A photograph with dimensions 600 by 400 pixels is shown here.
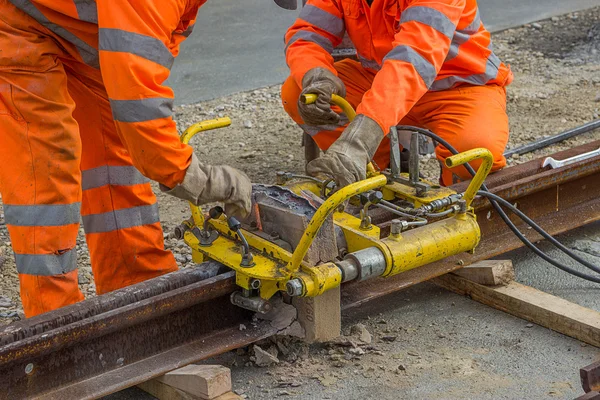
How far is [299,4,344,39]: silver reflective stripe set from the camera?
16.4 feet

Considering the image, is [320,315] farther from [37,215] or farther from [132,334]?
[37,215]

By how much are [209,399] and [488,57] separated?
266 centimetres

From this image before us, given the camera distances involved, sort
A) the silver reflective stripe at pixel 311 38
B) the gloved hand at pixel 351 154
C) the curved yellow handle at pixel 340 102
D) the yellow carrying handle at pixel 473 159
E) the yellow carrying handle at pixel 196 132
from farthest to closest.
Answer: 1. the silver reflective stripe at pixel 311 38
2. the curved yellow handle at pixel 340 102
3. the gloved hand at pixel 351 154
4. the yellow carrying handle at pixel 196 132
5. the yellow carrying handle at pixel 473 159

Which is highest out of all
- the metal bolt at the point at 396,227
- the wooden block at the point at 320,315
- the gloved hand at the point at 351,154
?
the gloved hand at the point at 351,154

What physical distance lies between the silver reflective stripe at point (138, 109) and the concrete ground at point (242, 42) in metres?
4.52

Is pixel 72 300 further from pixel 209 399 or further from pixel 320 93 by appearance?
pixel 320 93

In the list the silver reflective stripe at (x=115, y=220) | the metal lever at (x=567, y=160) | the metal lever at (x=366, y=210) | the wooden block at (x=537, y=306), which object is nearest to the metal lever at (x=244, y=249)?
the metal lever at (x=366, y=210)

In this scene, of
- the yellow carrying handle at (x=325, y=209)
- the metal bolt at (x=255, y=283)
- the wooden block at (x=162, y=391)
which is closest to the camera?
the yellow carrying handle at (x=325, y=209)

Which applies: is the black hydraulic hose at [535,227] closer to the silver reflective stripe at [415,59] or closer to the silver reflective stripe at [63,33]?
the silver reflective stripe at [415,59]

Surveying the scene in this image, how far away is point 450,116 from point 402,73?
2.19 feet

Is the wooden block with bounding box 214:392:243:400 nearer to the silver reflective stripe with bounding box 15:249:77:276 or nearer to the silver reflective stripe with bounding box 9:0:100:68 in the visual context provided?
the silver reflective stripe with bounding box 15:249:77:276

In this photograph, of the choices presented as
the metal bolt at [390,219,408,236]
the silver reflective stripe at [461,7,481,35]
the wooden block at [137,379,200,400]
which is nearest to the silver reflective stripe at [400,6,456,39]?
the silver reflective stripe at [461,7,481,35]

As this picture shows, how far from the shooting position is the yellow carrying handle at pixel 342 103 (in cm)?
425

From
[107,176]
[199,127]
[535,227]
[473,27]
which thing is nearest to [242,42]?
[473,27]
